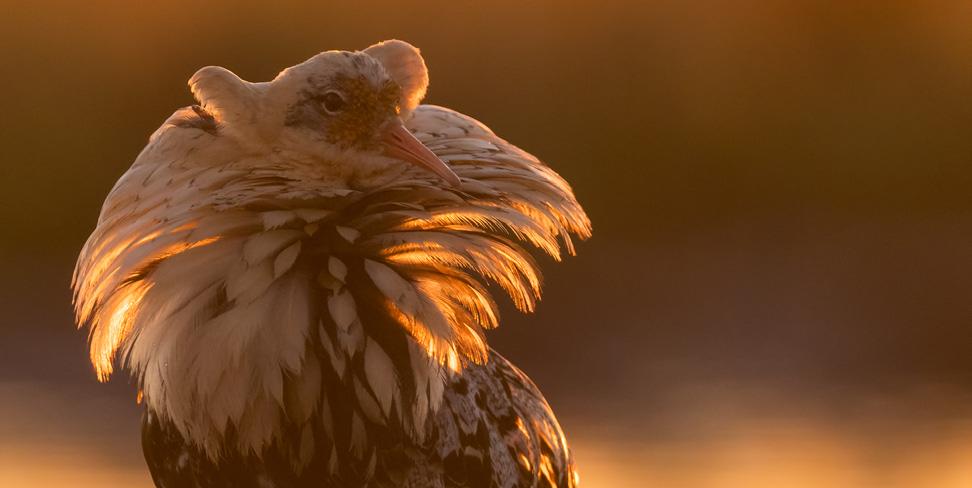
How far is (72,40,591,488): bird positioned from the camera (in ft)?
11.6

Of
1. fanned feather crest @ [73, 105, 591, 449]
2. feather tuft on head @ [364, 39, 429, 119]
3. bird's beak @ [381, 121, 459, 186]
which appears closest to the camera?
fanned feather crest @ [73, 105, 591, 449]

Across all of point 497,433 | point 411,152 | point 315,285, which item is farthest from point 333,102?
point 497,433

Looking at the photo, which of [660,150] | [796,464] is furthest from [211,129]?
[660,150]

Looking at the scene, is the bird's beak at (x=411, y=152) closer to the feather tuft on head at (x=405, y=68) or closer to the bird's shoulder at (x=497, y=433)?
the feather tuft on head at (x=405, y=68)

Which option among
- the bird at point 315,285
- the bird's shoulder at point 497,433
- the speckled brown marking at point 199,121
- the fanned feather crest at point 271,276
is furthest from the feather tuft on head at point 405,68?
the bird's shoulder at point 497,433

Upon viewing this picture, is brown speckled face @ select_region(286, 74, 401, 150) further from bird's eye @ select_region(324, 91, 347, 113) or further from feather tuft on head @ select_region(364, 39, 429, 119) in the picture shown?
feather tuft on head @ select_region(364, 39, 429, 119)

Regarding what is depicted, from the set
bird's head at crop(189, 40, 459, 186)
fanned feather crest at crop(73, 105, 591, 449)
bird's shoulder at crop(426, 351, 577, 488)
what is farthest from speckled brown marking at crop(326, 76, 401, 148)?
bird's shoulder at crop(426, 351, 577, 488)

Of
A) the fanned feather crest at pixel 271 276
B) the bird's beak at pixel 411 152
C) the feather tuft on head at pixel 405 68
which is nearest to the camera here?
the fanned feather crest at pixel 271 276

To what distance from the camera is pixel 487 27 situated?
10.9 m

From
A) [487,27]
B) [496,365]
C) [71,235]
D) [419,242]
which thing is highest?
[419,242]

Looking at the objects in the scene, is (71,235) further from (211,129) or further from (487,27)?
(211,129)

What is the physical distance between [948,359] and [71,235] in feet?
16.3

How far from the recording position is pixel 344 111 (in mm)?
3750

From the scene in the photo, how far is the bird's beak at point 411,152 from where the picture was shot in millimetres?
3666
